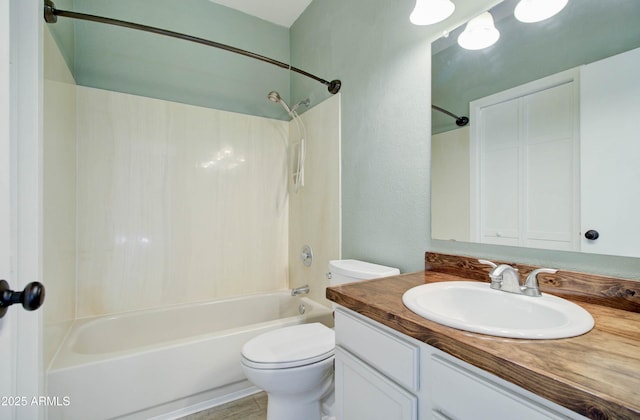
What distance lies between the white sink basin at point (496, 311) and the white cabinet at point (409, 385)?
9 centimetres

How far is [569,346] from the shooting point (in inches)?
22.1

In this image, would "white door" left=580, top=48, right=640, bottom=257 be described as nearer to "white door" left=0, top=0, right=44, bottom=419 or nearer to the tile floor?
"white door" left=0, top=0, right=44, bottom=419

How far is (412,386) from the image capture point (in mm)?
717

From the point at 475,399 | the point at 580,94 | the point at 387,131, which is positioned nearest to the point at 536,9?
the point at 580,94

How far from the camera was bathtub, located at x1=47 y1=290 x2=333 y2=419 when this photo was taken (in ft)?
4.28

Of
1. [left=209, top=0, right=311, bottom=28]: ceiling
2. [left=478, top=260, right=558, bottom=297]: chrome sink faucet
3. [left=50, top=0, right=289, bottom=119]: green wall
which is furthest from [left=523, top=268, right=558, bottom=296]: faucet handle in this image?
[left=209, top=0, right=311, bottom=28]: ceiling

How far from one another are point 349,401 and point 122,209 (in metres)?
1.89

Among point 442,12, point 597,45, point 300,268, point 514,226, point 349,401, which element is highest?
point 442,12

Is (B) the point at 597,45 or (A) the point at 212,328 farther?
(A) the point at 212,328

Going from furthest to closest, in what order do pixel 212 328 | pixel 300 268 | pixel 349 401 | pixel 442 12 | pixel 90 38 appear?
pixel 300 268
pixel 212 328
pixel 90 38
pixel 442 12
pixel 349 401

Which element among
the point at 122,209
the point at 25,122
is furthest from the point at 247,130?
the point at 25,122

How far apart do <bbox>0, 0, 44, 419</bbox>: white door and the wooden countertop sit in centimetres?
102

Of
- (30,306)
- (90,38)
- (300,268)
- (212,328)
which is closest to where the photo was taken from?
(30,306)

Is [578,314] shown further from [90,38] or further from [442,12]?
[90,38]
